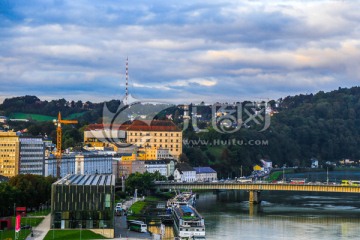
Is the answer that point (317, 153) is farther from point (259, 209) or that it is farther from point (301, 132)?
point (259, 209)

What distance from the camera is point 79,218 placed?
180ft

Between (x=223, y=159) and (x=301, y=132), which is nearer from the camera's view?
(x=223, y=159)

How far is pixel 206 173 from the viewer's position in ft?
415

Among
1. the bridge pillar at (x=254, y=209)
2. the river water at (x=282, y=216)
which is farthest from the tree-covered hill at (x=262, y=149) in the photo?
the bridge pillar at (x=254, y=209)

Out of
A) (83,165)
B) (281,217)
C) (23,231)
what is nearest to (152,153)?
(83,165)

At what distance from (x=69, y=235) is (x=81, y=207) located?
10.1ft

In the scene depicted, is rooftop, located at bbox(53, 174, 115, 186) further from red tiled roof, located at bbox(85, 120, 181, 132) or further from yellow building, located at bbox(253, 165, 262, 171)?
yellow building, located at bbox(253, 165, 262, 171)

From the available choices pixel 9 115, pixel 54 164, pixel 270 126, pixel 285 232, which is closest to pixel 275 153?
pixel 270 126

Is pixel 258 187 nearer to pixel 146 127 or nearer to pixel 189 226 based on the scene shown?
pixel 189 226

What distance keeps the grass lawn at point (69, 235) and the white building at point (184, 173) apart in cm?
6537

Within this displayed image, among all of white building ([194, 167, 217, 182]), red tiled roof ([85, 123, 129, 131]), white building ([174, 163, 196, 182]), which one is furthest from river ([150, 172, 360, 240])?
red tiled roof ([85, 123, 129, 131])

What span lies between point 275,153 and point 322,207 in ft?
290

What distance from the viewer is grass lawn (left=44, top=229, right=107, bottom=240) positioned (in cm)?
5131

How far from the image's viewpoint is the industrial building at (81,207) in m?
54.7
